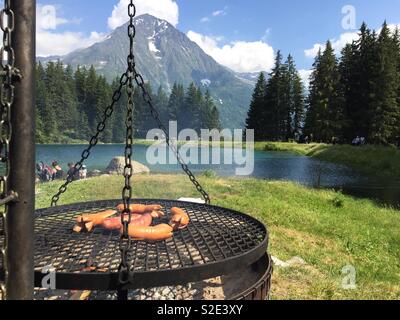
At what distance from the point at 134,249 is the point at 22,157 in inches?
79.6

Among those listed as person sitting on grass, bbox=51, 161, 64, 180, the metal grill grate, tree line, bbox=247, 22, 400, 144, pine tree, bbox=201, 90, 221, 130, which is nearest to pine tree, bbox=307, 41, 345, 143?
tree line, bbox=247, 22, 400, 144

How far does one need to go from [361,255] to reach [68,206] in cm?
594

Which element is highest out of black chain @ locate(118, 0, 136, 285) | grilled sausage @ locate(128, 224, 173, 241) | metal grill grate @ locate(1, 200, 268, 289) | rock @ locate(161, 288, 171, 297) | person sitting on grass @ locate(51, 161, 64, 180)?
black chain @ locate(118, 0, 136, 285)

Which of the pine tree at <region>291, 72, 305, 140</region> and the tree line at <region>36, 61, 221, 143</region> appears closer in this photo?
the pine tree at <region>291, 72, 305, 140</region>

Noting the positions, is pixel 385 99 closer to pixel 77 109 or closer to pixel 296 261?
pixel 296 261

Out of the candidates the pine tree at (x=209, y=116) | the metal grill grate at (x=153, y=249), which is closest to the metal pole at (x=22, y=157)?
the metal grill grate at (x=153, y=249)

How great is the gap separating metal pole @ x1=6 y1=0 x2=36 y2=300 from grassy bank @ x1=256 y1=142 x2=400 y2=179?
28665 millimetres

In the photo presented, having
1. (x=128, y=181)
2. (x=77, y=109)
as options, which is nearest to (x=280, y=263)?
(x=128, y=181)

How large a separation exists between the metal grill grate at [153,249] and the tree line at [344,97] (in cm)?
4146

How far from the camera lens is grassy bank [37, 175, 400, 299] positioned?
594 centimetres

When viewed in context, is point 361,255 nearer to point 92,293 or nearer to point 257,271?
point 257,271

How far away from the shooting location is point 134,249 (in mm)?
3547

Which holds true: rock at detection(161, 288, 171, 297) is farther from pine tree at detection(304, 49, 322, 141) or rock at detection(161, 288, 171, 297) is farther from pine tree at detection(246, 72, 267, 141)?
pine tree at detection(246, 72, 267, 141)
